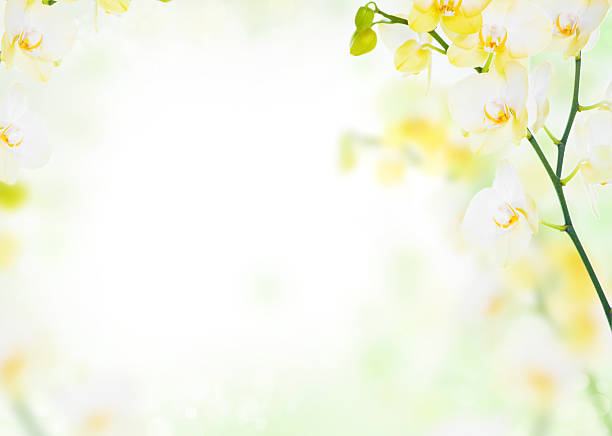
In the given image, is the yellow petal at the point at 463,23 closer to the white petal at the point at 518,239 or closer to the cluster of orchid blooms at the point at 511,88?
the cluster of orchid blooms at the point at 511,88

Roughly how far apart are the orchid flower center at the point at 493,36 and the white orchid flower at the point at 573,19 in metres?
0.04

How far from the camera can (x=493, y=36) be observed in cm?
53

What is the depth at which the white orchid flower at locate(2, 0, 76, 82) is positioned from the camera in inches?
22.7

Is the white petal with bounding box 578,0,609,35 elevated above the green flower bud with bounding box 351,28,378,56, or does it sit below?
below

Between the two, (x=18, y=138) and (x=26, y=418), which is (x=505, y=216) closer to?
(x=18, y=138)

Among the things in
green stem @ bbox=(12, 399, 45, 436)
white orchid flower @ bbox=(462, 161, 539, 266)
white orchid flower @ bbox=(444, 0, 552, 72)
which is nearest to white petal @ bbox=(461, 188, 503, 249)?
white orchid flower @ bbox=(462, 161, 539, 266)

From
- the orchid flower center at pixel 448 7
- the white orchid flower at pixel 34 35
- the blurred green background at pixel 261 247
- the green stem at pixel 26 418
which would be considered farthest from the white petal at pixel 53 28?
the green stem at pixel 26 418

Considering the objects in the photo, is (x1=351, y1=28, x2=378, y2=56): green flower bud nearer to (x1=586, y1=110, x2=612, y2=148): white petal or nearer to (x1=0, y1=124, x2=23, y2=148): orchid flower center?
(x1=586, y1=110, x2=612, y2=148): white petal

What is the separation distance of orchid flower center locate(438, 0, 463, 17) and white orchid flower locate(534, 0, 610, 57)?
78 mm

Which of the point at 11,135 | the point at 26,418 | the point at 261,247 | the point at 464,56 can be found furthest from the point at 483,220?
the point at 26,418

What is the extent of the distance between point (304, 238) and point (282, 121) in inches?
5.6

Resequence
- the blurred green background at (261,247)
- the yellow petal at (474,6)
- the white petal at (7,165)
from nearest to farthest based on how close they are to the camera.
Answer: the yellow petal at (474,6)
the white petal at (7,165)
the blurred green background at (261,247)

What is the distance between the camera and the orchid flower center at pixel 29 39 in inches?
22.8

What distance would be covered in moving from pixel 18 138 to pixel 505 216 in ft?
1.42
